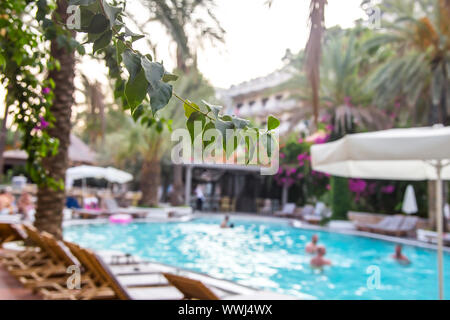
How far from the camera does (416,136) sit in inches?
171

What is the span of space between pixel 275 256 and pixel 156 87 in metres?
11.1

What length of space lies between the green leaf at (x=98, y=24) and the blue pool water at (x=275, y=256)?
18.2 feet

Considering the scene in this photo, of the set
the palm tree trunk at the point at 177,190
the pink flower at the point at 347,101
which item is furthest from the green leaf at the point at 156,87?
the palm tree trunk at the point at 177,190

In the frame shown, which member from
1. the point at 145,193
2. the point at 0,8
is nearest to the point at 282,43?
the point at 0,8

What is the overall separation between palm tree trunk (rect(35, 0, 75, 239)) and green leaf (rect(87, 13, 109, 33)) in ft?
20.3

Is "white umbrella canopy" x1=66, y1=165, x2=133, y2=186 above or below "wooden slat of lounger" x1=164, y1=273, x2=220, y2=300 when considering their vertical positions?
above

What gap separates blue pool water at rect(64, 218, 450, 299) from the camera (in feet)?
26.9

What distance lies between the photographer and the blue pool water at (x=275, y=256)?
26.9ft

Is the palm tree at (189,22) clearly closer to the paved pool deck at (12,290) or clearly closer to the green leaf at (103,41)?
the paved pool deck at (12,290)

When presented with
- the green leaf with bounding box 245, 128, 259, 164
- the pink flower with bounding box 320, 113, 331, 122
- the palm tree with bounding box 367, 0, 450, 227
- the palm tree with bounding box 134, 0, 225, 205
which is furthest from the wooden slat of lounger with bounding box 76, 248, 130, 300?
the pink flower with bounding box 320, 113, 331, 122

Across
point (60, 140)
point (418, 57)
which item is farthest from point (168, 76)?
point (418, 57)

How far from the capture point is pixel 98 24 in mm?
1007

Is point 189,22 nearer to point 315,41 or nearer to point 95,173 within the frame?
point 315,41

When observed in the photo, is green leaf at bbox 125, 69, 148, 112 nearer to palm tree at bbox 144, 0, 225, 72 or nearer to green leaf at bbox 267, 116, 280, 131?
green leaf at bbox 267, 116, 280, 131
